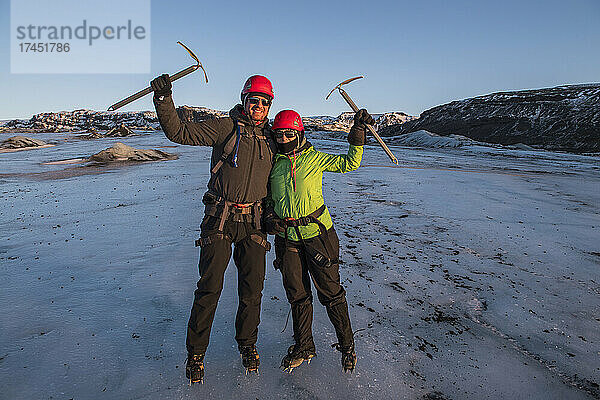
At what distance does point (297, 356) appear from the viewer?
278 centimetres

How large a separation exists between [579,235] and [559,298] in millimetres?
3172

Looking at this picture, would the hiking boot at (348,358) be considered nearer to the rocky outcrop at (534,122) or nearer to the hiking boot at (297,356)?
the hiking boot at (297,356)

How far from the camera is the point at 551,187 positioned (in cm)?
1180

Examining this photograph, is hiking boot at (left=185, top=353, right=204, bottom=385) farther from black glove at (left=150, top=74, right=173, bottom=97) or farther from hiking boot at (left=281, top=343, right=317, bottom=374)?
black glove at (left=150, top=74, right=173, bottom=97)

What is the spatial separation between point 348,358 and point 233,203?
62.8 inches

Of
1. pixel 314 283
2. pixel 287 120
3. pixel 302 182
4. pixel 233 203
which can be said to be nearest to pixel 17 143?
pixel 233 203

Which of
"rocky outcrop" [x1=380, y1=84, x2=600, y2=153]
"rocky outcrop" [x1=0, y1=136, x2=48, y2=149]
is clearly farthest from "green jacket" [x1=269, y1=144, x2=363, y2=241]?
"rocky outcrop" [x1=380, y1=84, x2=600, y2=153]

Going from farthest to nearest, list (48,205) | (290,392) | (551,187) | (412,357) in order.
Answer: (551,187) → (48,205) → (412,357) → (290,392)

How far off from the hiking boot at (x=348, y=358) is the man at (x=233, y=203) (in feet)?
2.37

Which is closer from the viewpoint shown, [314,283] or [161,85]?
[161,85]

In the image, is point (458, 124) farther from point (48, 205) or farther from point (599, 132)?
point (48, 205)

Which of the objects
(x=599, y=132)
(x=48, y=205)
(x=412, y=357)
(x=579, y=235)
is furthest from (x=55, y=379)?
(x=599, y=132)

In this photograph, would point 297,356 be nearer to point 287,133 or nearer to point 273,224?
point 273,224

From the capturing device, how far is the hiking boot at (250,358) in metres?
2.73
